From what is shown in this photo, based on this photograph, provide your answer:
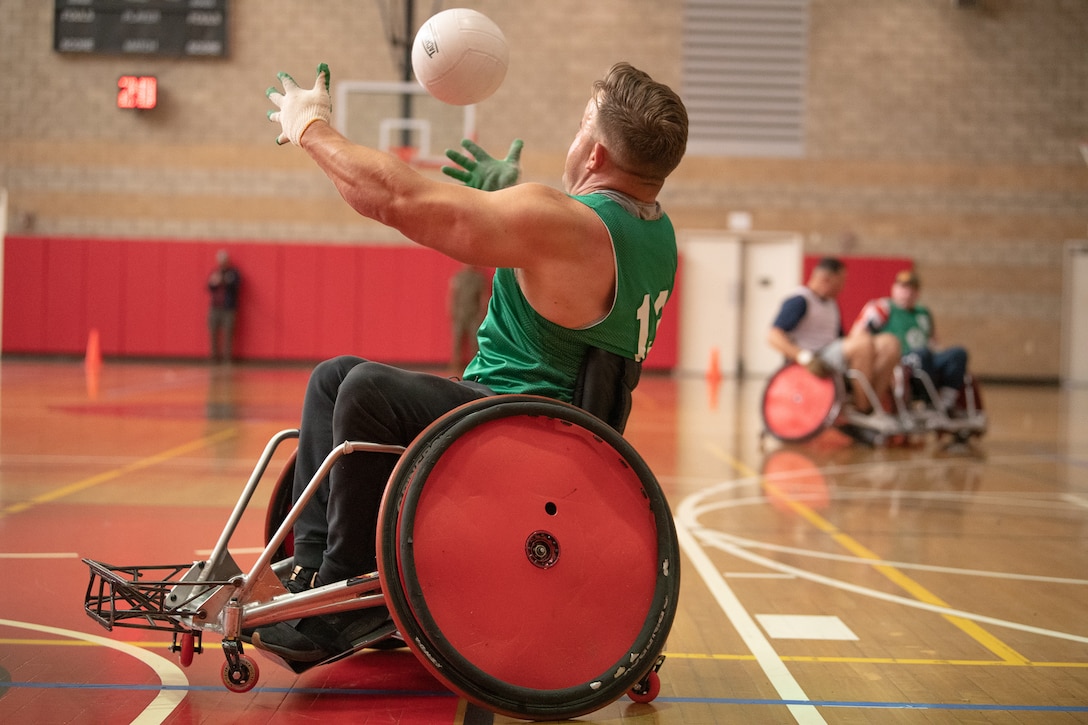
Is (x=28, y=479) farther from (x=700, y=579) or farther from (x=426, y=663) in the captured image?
(x=426, y=663)

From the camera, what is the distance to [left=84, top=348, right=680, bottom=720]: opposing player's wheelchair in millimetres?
2148

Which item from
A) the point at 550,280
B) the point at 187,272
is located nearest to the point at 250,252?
the point at 187,272

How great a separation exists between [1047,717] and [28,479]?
201 inches

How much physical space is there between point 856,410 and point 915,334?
44.5 inches

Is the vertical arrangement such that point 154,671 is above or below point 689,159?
below

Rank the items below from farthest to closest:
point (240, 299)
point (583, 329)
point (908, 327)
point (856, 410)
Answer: point (240, 299)
point (908, 327)
point (856, 410)
point (583, 329)

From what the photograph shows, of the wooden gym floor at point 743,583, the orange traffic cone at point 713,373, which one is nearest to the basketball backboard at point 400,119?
the orange traffic cone at point 713,373

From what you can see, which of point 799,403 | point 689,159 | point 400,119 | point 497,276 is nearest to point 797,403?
point 799,403

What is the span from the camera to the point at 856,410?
852cm

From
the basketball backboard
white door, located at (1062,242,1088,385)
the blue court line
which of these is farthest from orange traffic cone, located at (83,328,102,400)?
white door, located at (1062,242,1088,385)

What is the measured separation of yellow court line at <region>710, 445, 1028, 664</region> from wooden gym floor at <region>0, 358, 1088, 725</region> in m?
0.01

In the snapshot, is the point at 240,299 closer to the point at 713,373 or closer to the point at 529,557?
the point at 713,373

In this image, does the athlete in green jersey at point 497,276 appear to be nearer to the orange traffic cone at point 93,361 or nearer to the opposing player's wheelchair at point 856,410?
the opposing player's wheelchair at point 856,410

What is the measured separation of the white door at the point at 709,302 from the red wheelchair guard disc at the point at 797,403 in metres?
9.39
